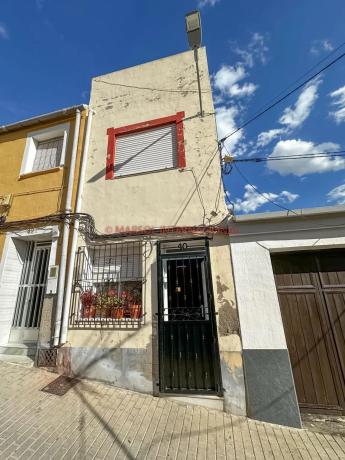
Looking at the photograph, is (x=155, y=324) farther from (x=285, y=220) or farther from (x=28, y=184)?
(x=28, y=184)

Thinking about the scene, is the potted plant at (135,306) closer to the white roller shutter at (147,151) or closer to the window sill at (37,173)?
the white roller shutter at (147,151)

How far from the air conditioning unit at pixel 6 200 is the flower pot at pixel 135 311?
14.7ft

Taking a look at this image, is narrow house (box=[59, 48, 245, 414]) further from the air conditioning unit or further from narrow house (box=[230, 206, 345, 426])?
the air conditioning unit

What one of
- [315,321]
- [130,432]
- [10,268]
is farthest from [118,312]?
[315,321]

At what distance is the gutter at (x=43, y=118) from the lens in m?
6.54

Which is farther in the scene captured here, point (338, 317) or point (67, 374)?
point (67, 374)

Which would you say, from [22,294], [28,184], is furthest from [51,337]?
[28,184]

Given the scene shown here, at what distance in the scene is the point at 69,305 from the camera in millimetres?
4914

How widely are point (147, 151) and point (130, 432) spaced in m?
5.53

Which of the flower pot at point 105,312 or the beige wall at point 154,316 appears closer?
the beige wall at point 154,316

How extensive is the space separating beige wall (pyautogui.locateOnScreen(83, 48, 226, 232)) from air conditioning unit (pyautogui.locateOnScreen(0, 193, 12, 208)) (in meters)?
2.17

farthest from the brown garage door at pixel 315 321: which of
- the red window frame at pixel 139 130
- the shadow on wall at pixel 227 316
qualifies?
the red window frame at pixel 139 130

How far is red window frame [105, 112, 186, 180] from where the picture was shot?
563cm

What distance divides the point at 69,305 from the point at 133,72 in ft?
21.9
